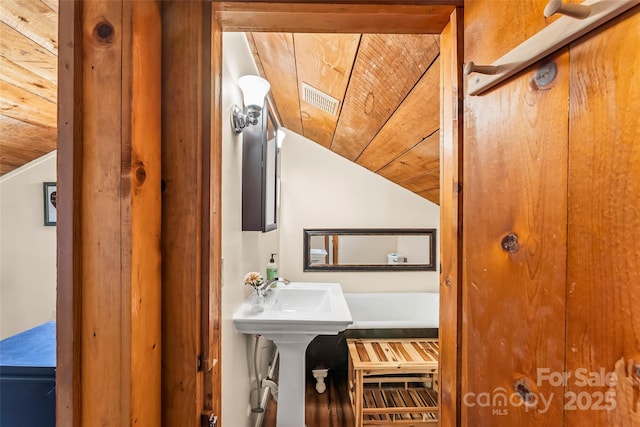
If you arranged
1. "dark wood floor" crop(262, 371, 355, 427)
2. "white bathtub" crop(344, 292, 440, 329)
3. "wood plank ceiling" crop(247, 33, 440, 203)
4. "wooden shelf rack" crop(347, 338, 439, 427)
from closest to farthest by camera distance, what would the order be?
"wood plank ceiling" crop(247, 33, 440, 203), "wooden shelf rack" crop(347, 338, 439, 427), "dark wood floor" crop(262, 371, 355, 427), "white bathtub" crop(344, 292, 440, 329)

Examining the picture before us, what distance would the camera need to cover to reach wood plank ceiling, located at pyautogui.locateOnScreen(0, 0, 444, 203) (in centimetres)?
93

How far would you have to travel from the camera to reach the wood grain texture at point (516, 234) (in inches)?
16.9

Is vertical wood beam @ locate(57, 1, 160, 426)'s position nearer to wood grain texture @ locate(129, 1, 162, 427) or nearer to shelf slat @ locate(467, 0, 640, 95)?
wood grain texture @ locate(129, 1, 162, 427)

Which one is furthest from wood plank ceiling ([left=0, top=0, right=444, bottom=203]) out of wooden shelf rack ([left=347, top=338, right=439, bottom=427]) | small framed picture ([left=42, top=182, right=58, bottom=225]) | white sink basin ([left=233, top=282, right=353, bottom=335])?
wooden shelf rack ([left=347, top=338, right=439, bottom=427])

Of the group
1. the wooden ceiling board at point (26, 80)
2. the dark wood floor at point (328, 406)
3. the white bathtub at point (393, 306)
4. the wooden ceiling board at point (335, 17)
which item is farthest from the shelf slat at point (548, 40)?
the white bathtub at point (393, 306)

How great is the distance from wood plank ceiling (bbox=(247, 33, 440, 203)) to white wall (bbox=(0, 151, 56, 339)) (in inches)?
61.8

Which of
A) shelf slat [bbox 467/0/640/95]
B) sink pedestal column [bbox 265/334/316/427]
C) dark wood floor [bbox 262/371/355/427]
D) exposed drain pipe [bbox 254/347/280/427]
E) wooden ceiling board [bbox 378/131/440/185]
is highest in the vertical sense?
wooden ceiling board [bbox 378/131/440/185]

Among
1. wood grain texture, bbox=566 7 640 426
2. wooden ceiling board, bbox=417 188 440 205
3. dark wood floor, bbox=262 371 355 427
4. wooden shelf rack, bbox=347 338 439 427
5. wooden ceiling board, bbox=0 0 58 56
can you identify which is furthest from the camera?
wooden ceiling board, bbox=417 188 440 205

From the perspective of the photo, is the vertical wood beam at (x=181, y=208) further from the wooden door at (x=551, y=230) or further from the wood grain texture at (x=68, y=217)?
the wooden door at (x=551, y=230)

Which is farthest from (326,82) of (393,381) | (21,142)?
(393,381)

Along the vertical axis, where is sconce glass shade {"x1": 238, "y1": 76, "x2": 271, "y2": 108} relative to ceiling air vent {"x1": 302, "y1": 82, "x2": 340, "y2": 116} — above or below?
below

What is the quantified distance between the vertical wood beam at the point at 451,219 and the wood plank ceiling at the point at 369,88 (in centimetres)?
28

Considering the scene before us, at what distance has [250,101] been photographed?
4.73 ft

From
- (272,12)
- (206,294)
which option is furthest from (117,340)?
(272,12)
